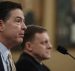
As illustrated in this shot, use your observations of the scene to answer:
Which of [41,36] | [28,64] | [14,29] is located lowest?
[28,64]

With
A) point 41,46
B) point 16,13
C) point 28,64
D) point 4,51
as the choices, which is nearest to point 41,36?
point 41,46

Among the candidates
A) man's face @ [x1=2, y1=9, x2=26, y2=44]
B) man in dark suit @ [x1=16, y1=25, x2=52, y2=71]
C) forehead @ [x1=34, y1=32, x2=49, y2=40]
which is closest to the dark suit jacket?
man in dark suit @ [x1=16, y1=25, x2=52, y2=71]

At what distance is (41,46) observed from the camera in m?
3.92

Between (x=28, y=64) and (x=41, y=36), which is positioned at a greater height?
(x=41, y=36)

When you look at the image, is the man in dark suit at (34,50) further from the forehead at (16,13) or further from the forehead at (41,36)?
the forehead at (16,13)

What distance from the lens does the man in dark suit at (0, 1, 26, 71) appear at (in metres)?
3.46

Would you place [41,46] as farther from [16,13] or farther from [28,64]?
[16,13]

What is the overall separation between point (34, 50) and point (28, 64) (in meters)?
0.17

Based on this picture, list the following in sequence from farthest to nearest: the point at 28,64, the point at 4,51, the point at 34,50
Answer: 1. the point at 34,50
2. the point at 28,64
3. the point at 4,51

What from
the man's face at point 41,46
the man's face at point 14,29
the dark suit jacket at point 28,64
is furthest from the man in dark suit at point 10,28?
the man's face at point 41,46

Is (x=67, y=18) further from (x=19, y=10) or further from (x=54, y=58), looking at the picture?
(x=19, y=10)

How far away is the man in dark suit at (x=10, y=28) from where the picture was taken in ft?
11.4

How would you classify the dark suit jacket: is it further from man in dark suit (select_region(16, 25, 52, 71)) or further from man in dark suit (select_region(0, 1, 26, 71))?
man in dark suit (select_region(0, 1, 26, 71))

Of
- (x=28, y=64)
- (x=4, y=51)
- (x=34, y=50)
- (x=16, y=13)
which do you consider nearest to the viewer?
(x=4, y=51)
